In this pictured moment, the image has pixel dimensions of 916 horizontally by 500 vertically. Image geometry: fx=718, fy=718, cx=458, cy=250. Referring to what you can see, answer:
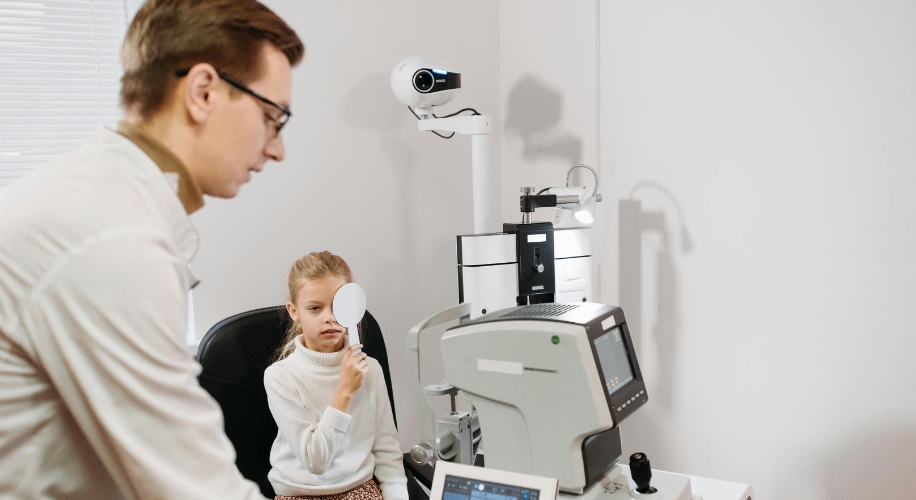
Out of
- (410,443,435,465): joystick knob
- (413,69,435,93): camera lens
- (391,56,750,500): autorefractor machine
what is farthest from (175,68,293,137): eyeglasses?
(413,69,435,93): camera lens

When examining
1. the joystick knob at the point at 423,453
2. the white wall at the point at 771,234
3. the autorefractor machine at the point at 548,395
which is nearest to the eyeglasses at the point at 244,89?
the autorefractor machine at the point at 548,395

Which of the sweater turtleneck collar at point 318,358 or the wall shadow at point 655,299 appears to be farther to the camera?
the wall shadow at point 655,299

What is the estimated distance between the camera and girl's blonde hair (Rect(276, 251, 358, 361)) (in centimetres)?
190

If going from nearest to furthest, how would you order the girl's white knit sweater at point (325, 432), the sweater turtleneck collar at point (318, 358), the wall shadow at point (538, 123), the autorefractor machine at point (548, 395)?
1. the autorefractor machine at point (548, 395)
2. the girl's white knit sweater at point (325, 432)
3. the sweater turtleneck collar at point (318, 358)
4. the wall shadow at point (538, 123)

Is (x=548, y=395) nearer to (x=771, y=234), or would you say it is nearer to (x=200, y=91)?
(x=200, y=91)

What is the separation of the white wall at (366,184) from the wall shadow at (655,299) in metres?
0.68

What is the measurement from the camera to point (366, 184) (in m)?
2.54

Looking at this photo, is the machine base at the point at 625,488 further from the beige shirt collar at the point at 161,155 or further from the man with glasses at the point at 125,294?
the beige shirt collar at the point at 161,155

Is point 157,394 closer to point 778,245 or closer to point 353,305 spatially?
point 353,305

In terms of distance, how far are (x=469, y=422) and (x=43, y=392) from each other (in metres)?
1.05

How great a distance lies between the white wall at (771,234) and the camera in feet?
6.23

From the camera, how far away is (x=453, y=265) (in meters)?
2.82

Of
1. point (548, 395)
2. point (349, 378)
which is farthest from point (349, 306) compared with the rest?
point (548, 395)

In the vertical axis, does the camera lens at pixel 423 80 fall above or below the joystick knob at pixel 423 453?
above
